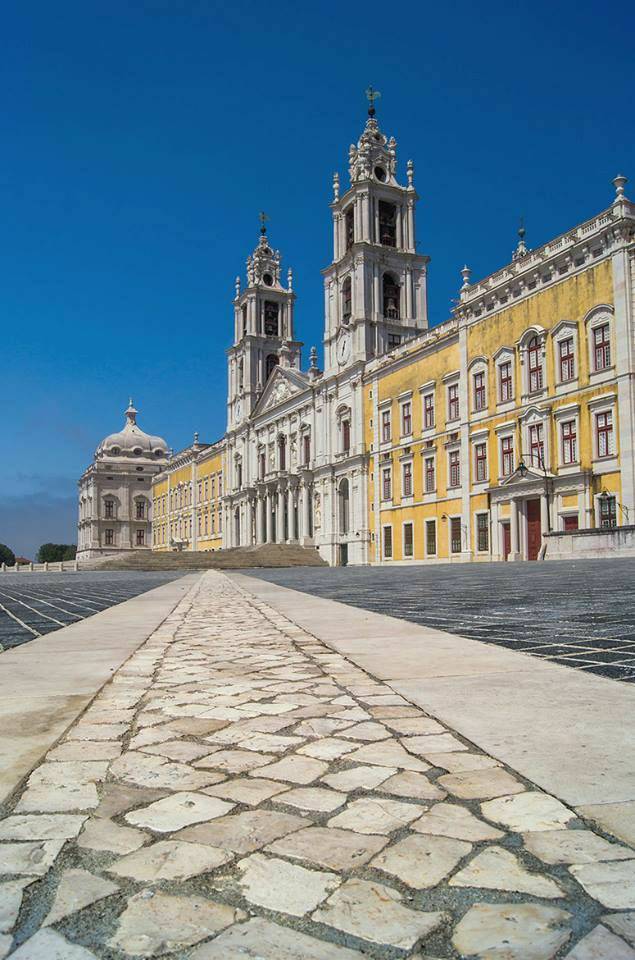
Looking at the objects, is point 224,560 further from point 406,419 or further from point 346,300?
point 346,300

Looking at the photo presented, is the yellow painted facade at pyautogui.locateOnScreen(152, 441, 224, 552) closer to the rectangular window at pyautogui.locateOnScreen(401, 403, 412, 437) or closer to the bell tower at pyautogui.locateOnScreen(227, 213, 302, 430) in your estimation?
the bell tower at pyautogui.locateOnScreen(227, 213, 302, 430)

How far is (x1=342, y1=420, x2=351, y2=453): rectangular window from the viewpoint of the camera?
48.1m

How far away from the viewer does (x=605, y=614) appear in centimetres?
682

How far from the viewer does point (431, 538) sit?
38.8 meters

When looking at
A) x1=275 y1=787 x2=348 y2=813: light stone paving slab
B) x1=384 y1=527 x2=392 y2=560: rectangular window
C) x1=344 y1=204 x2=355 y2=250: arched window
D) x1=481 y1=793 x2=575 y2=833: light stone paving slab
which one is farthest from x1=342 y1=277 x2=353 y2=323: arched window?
x1=481 y1=793 x2=575 y2=833: light stone paving slab

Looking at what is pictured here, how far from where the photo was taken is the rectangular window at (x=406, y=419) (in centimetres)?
4119

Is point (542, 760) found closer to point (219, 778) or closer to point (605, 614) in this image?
point (219, 778)

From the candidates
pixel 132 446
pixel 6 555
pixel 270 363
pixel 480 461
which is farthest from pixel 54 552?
pixel 480 461

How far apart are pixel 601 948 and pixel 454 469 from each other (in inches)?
1436

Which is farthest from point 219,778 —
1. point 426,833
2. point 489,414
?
point 489,414

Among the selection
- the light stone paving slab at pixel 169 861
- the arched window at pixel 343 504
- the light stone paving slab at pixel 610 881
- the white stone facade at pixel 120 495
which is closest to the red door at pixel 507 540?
the arched window at pixel 343 504

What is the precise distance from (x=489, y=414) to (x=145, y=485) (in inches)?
2890

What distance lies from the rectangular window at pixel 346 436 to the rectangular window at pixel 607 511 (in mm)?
21876

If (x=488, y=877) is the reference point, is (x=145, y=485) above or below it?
above
